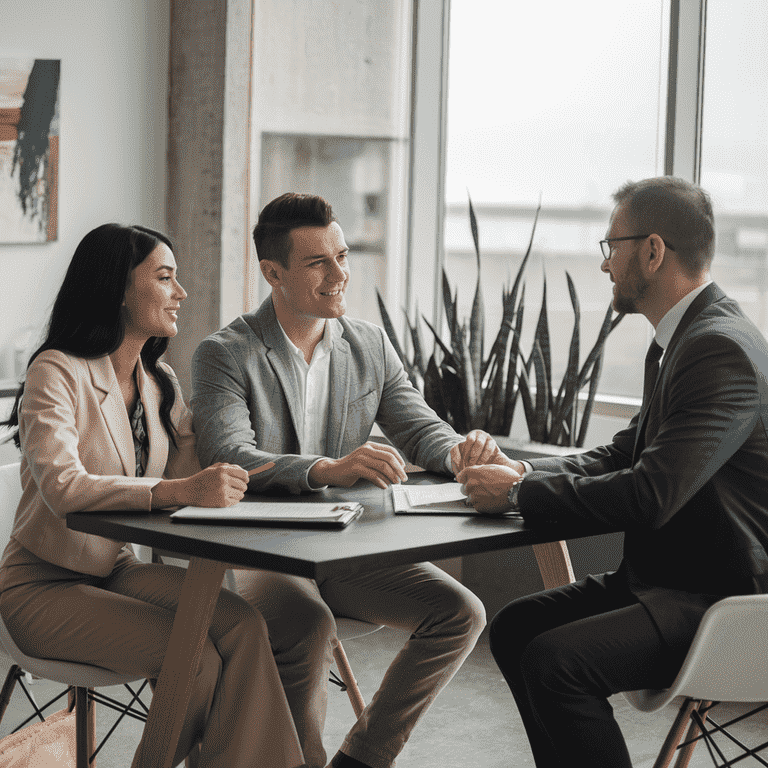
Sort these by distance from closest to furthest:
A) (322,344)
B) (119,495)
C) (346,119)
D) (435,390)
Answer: (119,495) < (322,344) < (435,390) < (346,119)

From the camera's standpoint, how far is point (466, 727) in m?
2.67

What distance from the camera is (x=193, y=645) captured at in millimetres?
1599

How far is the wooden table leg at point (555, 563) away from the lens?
7.00 ft

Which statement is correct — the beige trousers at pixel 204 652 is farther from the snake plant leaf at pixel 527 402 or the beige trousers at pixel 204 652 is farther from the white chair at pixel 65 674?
the snake plant leaf at pixel 527 402

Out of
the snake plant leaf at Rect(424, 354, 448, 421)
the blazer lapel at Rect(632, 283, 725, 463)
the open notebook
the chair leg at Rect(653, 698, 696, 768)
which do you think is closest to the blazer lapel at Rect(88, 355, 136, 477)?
the open notebook

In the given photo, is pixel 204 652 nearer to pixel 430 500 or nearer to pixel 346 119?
pixel 430 500

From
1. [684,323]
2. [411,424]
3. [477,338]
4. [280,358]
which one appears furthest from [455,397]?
[684,323]

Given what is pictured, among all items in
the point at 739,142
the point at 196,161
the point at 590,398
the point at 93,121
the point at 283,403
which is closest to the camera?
the point at 283,403

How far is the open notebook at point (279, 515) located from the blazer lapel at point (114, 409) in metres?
0.30

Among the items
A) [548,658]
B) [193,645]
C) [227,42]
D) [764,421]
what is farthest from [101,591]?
[227,42]

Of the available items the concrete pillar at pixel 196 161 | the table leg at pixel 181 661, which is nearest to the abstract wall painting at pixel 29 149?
the concrete pillar at pixel 196 161

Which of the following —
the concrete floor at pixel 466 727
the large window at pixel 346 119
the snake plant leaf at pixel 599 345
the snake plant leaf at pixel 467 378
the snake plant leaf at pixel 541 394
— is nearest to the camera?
the concrete floor at pixel 466 727

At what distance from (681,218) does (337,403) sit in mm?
922

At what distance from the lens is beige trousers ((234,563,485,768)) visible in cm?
193
